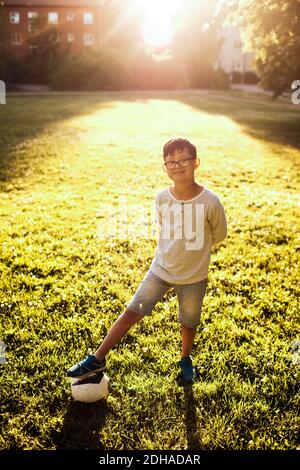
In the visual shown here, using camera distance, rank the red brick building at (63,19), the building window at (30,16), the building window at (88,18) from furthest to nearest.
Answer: the building window at (88,18) → the red brick building at (63,19) → the building window at (30,16)

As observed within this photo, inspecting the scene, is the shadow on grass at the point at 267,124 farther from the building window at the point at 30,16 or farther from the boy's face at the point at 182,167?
the building window at the point at 30,16

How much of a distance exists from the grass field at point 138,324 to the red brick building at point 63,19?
69.2 m

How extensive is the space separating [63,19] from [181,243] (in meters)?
81.2

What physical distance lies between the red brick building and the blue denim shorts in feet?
245

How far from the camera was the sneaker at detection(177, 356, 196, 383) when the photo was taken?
3.52 m

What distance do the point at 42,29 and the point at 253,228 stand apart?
2616 inches

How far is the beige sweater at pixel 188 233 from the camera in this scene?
3076mm

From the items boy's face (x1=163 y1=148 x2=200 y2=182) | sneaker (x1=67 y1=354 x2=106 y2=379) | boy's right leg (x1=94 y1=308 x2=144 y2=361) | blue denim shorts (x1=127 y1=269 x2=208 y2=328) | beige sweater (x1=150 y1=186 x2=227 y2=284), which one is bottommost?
sneaker (x1=67 y1=354 x2=106 y2=379)

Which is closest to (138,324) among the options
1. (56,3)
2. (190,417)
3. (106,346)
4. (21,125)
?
(106,346)

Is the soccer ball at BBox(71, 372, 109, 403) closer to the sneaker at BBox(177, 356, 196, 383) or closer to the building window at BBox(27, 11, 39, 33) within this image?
the sneaker at BBox(177, 356, 196, 383)

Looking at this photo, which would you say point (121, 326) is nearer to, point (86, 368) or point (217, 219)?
point (86, 368)

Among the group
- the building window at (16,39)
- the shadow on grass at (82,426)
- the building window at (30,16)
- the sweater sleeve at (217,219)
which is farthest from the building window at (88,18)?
the shadow on grass at (82,426)

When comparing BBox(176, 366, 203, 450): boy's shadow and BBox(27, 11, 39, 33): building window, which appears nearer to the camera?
BBox(176, 366, 203, 450): boy's shadow

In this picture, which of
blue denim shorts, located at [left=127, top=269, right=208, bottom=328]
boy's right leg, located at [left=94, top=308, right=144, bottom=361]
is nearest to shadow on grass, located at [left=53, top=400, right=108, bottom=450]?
boy's right leg, located at [left=94, top=308, right=144, bottom=361]
